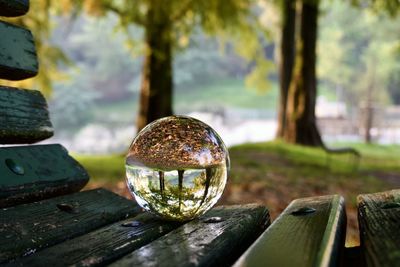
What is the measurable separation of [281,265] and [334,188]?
6.90 meters

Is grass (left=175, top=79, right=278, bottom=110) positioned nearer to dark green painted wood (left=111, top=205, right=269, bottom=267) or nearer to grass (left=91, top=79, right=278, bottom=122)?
grass (left=91, top=79, right=278, bottom=122)

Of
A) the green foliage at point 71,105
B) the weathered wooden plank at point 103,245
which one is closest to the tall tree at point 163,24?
the weathered wooden plank at point 103,245

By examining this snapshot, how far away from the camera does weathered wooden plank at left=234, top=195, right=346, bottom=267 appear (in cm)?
89

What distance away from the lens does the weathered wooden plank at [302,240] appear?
2.91ft

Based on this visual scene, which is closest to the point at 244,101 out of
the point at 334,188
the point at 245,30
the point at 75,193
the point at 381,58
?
the point at 381,58

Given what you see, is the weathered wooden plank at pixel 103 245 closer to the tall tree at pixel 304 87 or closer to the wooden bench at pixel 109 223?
the wooden bench at pixel 109 223

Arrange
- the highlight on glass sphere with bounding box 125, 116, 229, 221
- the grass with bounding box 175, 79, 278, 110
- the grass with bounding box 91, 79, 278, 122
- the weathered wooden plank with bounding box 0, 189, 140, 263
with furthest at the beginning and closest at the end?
the grass with bounding box 175, 79, 278, 110, the grass with bounding box 91, 79, 278, 122, the highlight on glass sphere with bounding box 125, 116, 229, 221, the weathered wooden plank with bounding box 0, 189, 140, 263

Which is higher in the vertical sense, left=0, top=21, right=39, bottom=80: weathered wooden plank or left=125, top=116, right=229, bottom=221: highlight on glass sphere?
left=0, top=21, right=39, bottom=80: weathered wooden plank

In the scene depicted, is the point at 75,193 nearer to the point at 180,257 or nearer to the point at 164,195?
the point at 164,195

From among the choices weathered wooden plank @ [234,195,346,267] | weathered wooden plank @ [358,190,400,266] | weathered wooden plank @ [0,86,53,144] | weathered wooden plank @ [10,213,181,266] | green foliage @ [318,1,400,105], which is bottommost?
weathered wooden plank @ [10,213,181,266]

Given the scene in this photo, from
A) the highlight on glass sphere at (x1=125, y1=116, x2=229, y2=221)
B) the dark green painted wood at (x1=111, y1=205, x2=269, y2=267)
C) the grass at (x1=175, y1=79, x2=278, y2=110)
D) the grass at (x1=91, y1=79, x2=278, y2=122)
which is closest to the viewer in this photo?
the dark green painted wood at (x1=111, y1=205, x2=269, y2=267)

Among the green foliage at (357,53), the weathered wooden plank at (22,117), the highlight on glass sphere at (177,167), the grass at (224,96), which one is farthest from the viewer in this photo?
the grass at (224,96)

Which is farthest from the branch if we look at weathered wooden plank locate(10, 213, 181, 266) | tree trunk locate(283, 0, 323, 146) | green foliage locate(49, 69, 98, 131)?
green foliage locate(49, 69, 98, 131)

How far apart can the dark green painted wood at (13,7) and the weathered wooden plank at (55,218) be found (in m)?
0.55
